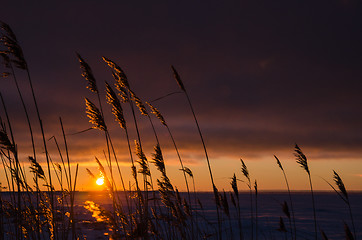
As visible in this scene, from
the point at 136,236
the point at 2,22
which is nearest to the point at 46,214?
the point at 136,236

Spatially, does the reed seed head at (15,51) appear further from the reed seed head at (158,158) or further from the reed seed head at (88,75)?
the reed seed head at (158,158)

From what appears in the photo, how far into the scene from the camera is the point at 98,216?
3256 mm

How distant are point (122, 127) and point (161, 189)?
118cm

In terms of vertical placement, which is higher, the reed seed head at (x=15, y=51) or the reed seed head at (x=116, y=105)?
the reed seed head at (x=15, y=51)

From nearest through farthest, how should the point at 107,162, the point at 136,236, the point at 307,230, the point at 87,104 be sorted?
1. the point at 87,104
2. the point at 136,236
3. the point at 107,162
4. the point at 307,230

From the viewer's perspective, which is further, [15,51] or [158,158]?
[158,158]

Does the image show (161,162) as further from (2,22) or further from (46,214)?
(2,22)

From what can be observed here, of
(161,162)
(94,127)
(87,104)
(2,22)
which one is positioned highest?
(2,22)

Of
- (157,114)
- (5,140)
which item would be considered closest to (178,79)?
(157,114)

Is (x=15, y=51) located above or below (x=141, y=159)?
above

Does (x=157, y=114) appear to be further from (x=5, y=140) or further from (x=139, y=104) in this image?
(x=5, y=140)

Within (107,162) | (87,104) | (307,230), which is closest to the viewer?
(87,104)

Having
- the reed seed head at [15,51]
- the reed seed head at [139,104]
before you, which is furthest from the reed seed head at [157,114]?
the reed seed head at [15,51]

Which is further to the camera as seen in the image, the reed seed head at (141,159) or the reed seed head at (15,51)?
the reed seed head at (141,159)
